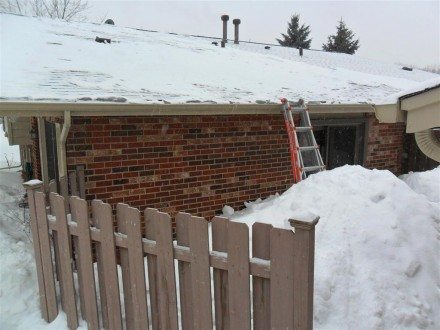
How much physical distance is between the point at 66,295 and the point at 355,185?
314 cm

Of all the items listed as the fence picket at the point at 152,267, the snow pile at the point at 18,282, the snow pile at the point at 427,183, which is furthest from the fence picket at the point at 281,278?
the snow pile at the point at 427,183

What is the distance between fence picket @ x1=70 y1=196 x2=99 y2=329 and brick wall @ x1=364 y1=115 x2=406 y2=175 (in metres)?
6.16

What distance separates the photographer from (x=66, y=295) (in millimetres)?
3230

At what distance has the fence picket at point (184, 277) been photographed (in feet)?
8.26

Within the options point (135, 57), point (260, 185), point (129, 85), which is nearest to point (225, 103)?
point (129, 85)

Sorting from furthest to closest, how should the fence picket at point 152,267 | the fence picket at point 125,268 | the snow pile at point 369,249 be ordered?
the snow pile at point 369,249 < the fence picket at point 125,268 < the fence picket at point 152,267

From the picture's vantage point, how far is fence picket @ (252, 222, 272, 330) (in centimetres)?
225

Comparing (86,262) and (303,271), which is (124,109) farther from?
(303,271)

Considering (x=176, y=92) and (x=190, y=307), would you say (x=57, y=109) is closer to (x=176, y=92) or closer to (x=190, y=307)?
(x=176, y=92)

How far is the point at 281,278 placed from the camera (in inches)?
87.1

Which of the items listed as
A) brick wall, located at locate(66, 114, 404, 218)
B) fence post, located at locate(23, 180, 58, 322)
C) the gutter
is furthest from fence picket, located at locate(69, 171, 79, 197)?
fence post, located at locate(23, 180, 58, 322)

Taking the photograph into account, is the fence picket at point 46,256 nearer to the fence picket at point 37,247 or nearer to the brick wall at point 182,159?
the fence picket at point 37,247

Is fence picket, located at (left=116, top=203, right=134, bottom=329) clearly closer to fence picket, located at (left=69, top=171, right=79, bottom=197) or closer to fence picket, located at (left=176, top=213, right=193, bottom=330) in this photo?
fence picket, located at (left=176, top=213, right=193, bottom=330)

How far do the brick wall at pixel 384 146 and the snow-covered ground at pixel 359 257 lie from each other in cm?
328
